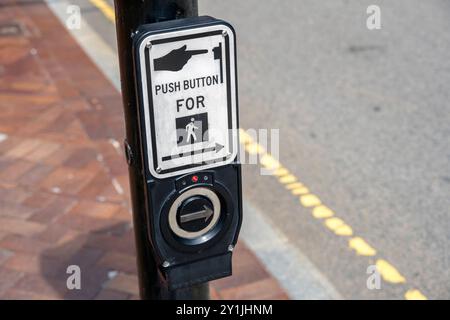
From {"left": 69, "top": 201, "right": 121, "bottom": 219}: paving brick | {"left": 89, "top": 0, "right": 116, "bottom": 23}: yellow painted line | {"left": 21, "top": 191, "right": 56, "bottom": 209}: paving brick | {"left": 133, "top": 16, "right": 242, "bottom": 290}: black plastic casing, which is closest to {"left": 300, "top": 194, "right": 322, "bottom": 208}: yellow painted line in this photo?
{"left": 69, "top": 201, "right": 121, "bottom": 219}: paving brick

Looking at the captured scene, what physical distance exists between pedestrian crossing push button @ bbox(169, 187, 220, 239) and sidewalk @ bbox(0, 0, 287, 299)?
4.75ft

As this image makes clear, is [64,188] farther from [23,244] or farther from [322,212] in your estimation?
[322,212]

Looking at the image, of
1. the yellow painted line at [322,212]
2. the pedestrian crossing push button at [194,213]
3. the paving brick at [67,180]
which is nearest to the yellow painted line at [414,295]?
the yellow painted line at [322,212]

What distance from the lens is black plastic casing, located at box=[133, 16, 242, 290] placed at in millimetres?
1980

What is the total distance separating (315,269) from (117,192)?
1.32m

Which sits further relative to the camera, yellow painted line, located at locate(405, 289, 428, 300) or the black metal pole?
yellow painted line, located at locate(405, 289, 428, 300)

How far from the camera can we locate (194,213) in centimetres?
216

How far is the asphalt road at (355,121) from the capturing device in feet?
13.3

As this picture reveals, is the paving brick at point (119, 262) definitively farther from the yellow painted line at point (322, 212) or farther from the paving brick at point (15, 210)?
the yellow painted line at point (322, 212)

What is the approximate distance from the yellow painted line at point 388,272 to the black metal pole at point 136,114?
60.4 inches

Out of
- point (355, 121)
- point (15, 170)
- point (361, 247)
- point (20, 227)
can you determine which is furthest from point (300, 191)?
point (15, 170)

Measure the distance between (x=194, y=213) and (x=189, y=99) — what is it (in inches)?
14.2

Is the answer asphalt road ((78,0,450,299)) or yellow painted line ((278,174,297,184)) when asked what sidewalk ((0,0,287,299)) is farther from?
yellow painted line ((278,174,297,184))
